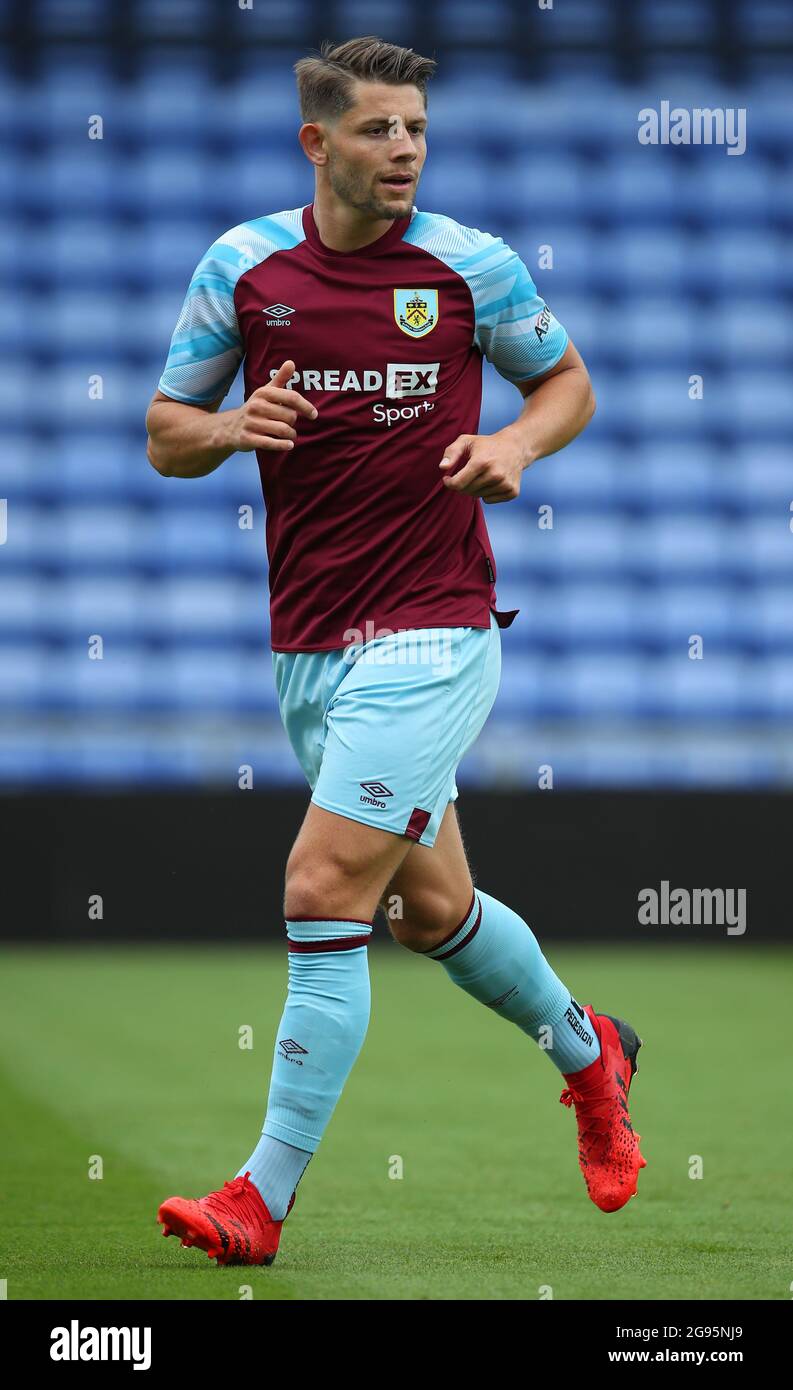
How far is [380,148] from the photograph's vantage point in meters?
3.53

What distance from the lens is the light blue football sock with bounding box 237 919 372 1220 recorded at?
3365 millimetres

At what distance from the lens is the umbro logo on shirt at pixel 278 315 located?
11.7ft

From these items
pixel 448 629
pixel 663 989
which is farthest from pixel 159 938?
pixel 448 629

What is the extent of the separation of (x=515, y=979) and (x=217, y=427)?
1236 millimetres

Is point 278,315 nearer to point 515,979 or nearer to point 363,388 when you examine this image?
point 363,388

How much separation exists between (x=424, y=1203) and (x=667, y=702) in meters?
8.02

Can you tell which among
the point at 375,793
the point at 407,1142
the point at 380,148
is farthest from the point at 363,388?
the point at 407,1142

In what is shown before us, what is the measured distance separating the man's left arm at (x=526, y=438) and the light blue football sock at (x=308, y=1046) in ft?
2.66

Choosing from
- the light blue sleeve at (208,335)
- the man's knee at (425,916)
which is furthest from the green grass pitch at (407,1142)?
the light blue sleeve at (208,335)

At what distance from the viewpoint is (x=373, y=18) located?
1377cm

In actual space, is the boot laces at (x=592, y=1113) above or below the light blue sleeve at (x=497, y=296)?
below

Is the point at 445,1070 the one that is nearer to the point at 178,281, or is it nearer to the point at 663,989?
the point at 663,989
